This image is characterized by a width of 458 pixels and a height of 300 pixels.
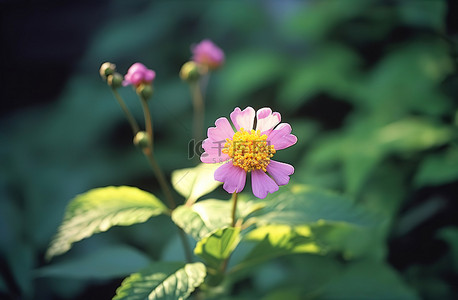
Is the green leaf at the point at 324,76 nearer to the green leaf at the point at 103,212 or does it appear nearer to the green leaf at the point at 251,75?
the green leaf at the point at 251,75

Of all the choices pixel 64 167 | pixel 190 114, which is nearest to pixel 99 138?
pixel 64 167

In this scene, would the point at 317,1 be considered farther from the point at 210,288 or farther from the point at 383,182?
the point at 210,288

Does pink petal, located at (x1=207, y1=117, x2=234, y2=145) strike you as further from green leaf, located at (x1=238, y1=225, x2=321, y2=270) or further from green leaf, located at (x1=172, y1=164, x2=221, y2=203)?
green leaf, located at (x1=238, y1=225, x2=321, y2=270)

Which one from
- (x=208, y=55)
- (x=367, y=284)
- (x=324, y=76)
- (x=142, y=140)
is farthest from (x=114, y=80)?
(x=324, y=76)

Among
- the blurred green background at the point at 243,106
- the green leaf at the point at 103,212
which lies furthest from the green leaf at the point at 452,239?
the green leaf at the point at 103,212

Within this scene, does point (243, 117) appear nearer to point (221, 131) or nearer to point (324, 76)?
point (221, 131)

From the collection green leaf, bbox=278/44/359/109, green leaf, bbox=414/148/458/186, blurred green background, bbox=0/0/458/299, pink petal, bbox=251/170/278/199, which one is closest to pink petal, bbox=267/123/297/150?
pink petal, bbox=251/170/278/199
